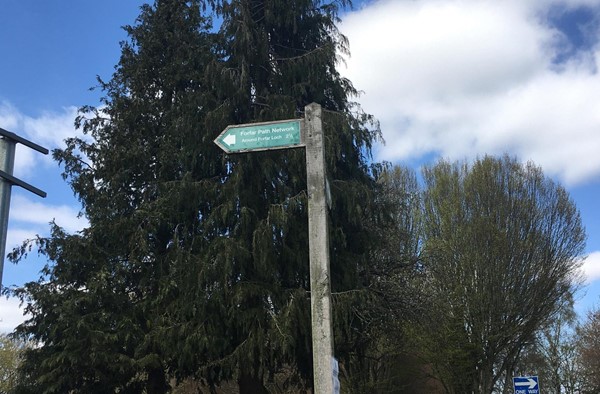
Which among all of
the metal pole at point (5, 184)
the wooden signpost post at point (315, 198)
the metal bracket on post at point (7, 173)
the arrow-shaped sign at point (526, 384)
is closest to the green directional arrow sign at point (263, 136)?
the wooden signpost post at point (315, 198)

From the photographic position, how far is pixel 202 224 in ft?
51.8

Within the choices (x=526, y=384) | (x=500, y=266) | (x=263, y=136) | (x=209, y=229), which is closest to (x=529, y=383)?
(x=526, y=384)

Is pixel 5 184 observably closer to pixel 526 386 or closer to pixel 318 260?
pixel 318 260

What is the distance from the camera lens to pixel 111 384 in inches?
619

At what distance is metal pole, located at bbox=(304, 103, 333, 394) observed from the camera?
585 cm

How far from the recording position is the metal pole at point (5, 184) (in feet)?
14.9

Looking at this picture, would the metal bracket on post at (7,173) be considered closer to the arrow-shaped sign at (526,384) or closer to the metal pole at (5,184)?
the metal pole at (5,184)

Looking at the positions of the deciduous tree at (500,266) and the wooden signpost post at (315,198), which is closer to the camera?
the wooden signpost post at (315,198)

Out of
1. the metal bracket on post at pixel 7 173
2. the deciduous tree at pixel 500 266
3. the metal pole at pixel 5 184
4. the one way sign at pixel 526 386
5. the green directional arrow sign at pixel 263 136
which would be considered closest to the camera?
the metal pole at pixel 5 184

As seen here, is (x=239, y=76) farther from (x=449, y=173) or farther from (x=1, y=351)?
(x=1, y=351)

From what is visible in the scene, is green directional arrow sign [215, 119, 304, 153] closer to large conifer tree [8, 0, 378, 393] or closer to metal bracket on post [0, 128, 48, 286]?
metal bracket on post [0, 128, 48, 286]

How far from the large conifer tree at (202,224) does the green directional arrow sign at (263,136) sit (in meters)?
7.47

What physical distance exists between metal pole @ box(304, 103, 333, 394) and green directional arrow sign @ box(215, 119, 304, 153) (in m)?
0.15

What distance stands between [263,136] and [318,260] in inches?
58.9
